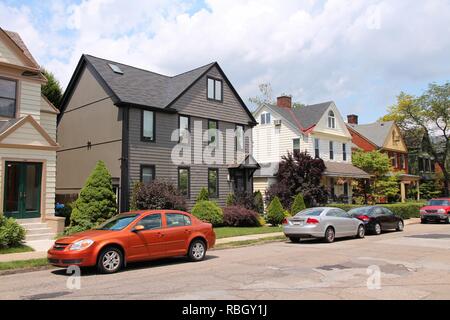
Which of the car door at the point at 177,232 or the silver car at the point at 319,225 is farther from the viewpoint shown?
the silver car at the point at 319,225

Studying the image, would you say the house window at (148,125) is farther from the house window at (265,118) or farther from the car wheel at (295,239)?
the house window at (265,118)

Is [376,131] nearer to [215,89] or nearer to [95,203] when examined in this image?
[215,89]

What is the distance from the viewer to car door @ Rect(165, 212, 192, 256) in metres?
11.7

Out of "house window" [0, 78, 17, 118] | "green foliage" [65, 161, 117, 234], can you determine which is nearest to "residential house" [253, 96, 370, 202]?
"green foliage" [65, 161, 117, 234]

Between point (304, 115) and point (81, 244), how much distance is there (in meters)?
30.2

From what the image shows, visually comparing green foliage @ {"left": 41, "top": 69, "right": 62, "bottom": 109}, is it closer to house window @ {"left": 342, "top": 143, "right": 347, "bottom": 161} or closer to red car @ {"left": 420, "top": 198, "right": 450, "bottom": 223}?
house window @ {"left": 342, "top": 143, "right": 347, "bottom": 161}

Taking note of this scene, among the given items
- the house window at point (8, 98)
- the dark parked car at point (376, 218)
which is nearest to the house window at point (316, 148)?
the dark parked car at point (376, 218)

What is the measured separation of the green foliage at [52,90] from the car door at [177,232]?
22747 mm

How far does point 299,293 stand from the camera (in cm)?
774

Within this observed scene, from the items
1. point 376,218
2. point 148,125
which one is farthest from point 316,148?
point 148,125

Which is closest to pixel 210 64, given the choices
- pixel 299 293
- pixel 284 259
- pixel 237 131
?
pixel 237 131

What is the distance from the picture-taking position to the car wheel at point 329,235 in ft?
55.8
